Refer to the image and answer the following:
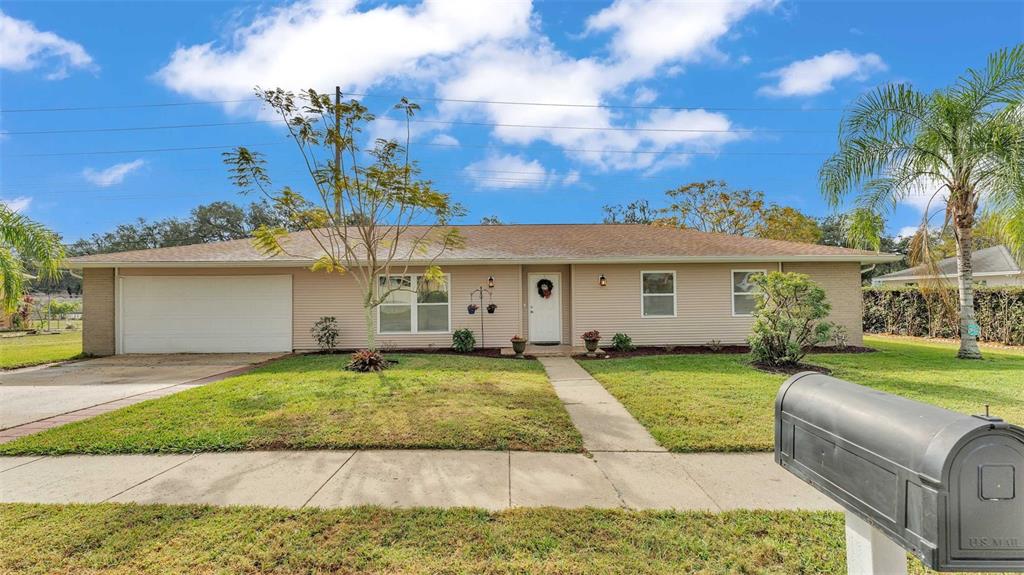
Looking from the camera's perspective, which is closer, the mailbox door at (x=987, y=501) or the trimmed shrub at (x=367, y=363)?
the mailbox door at (x=987, y=501)

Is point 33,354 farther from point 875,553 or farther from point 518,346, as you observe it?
point 875,553

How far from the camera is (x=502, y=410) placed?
5.21 meters

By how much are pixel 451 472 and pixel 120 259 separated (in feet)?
40.8

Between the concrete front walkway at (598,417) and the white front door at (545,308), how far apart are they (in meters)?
3.87

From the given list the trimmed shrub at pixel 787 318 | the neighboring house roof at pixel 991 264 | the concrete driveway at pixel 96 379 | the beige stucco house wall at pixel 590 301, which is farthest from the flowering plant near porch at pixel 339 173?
the neighboring house roof at pixel 991 264

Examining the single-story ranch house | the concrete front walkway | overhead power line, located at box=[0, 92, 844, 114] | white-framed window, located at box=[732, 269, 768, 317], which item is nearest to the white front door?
the single-story ranch house

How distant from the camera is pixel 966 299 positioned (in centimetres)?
950

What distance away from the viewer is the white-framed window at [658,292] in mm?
11562

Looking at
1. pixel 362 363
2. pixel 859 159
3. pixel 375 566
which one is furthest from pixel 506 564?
pixel 859 159

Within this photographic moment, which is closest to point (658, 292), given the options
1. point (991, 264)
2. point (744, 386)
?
point (744, 386)

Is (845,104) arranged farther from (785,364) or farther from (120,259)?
(120,259)

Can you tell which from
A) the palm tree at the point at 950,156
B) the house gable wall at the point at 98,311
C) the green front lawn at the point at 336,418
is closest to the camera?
the green front lawn at the point at 336,418

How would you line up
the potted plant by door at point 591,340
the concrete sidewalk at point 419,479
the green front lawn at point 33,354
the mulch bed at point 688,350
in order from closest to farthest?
the concrete sidewalk at point 419,479 < the green front lawn at point 33,354 < the potted plant by door at point 591,340 < the mulch bed at point 688,350

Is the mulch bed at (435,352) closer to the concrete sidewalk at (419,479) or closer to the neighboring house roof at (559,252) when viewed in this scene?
the neighboring house roof at (559,252)
